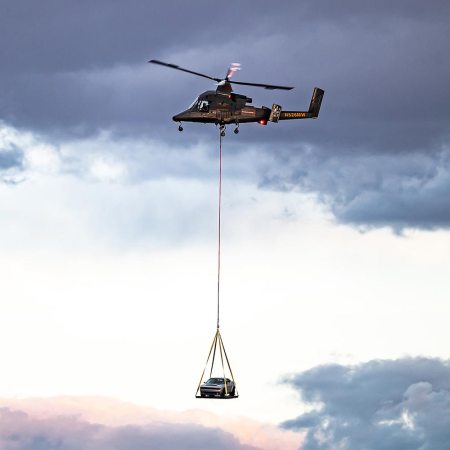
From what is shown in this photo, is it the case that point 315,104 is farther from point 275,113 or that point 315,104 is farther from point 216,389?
point 216,389

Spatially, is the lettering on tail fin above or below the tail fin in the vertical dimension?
below

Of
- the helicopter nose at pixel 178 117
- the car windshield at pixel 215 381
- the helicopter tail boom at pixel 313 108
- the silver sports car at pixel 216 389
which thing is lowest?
the silver sports car at pixel 216 389

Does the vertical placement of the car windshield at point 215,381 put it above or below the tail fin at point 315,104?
below

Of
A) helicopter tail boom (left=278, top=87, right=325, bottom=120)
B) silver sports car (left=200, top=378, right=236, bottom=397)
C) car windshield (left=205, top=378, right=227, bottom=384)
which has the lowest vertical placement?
silver sports car (left=200, top=378, right=236, bottom=397)

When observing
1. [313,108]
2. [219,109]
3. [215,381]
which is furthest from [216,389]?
[313,108]

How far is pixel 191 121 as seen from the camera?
400ft

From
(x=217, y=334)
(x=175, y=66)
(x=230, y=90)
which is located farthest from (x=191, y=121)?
(x=217, y=334)

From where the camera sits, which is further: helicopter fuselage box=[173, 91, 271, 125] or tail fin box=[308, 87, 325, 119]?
tail fin box=[308, 87, 325, 119]

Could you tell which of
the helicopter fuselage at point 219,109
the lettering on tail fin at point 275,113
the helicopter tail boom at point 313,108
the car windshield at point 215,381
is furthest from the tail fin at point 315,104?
the car windshield at point 215,381

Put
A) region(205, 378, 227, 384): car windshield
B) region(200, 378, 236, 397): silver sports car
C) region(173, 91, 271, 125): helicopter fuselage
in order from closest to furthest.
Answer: region(200, 378, 236, 397): silver sports car → region(205, 378, 227, 384): car windshield → region(173, 91, 271, 125): helicopter fuselage

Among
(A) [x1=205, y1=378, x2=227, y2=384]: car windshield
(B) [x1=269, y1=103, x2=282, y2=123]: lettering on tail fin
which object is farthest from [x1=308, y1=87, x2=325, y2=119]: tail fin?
(A) [x1=205, y1=378, x2=227, y2=384]: car windshield

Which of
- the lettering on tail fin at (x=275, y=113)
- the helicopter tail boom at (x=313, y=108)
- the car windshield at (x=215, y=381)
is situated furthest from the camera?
the helicopter tail boom at (x=313, y=108)

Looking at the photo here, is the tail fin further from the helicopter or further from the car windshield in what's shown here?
the car windshield

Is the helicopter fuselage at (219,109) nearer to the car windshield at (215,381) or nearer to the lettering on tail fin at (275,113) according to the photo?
the lettering on tail fin at (275,113)
